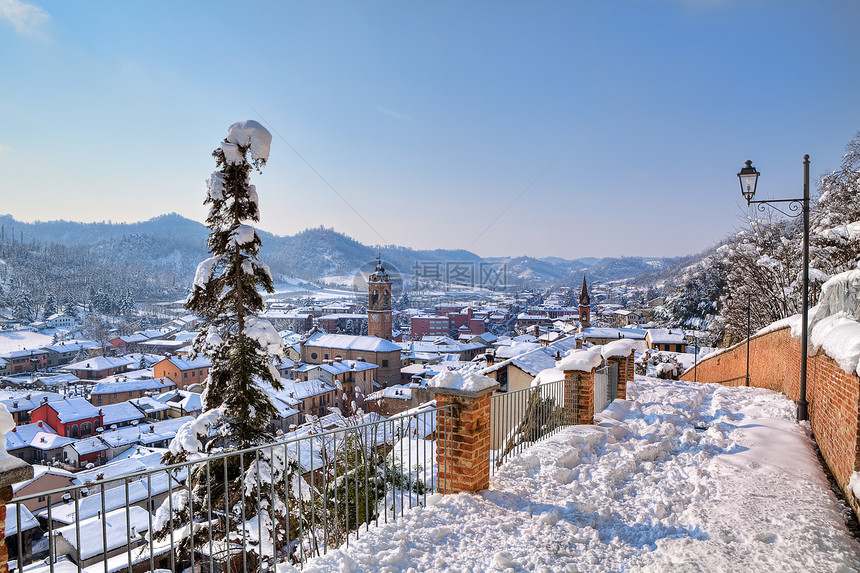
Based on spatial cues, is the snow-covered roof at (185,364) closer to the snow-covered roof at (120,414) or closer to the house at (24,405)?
the snow-covered roof at (120,414)

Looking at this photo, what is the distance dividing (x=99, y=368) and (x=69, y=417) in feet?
85.7

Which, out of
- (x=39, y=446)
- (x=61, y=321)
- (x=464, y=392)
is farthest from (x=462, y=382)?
(x=61, y=321)

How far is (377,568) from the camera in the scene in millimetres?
3375

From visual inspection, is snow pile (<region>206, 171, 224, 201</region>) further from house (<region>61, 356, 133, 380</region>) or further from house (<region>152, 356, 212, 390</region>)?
house (<region>61, 356, 133, 380</region>)

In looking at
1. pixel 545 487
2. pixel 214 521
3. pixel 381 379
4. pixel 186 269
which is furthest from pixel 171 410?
pixel 186 269

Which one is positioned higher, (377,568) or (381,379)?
(377,568)

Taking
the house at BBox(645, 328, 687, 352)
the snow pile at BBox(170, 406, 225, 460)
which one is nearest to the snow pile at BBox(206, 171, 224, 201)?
the snow pile at BBox(170, 406, 225, 460)

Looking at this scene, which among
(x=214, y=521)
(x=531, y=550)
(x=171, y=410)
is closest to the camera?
(x=531, y=550)

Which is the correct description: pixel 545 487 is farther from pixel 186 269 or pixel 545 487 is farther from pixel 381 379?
pixel 186 269

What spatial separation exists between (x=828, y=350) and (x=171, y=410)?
4540 cm

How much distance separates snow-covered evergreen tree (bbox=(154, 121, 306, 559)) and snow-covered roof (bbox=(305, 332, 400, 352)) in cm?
4818

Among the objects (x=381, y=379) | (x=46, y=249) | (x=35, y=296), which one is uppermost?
(x=46, y=249)

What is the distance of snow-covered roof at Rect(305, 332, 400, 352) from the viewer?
5766 cm

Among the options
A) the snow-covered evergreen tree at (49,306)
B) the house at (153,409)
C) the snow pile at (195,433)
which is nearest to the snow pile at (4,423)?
the snow pile at (195,433)
